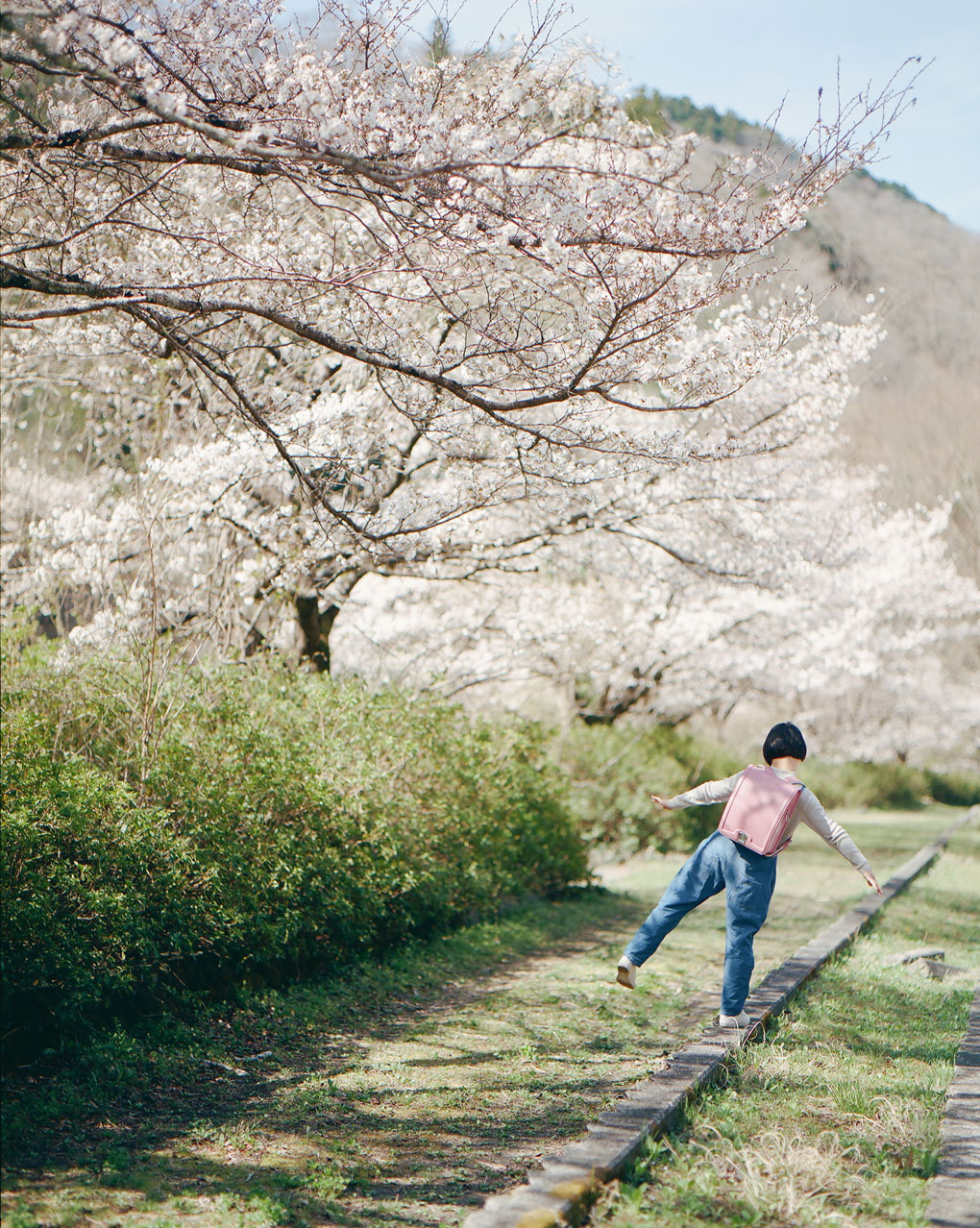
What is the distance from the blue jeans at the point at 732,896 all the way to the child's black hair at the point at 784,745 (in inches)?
18.8

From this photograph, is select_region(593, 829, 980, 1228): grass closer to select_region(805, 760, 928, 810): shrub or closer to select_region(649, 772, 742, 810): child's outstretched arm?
select_region(649, 772, 742, 810): child's outstretched arm

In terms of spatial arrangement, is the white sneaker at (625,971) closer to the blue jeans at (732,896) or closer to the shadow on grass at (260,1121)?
the blue jeans at (732,896)

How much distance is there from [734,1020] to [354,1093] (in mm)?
1832

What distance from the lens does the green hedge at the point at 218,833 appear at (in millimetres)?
4348

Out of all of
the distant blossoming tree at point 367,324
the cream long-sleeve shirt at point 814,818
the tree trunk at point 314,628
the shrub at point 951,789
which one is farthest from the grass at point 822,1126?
the shrub at point 951,789

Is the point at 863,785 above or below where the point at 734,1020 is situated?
below

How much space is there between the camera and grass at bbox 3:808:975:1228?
327 centimetres

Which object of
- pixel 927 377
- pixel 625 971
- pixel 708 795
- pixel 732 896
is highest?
pixel 927 377

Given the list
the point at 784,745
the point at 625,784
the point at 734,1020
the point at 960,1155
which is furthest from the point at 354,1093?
the point at 625,784

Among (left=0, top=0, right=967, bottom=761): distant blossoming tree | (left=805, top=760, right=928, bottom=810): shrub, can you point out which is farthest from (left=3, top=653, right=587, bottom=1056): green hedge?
(left=805, top=760, right=928, bottom=810): shrub

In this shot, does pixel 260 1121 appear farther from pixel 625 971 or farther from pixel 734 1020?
pixel 734 1020

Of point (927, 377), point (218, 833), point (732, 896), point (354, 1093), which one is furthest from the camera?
point (927, 377)

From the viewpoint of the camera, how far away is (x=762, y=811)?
486 centimetres

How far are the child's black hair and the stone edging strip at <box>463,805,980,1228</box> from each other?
51.6 inches
